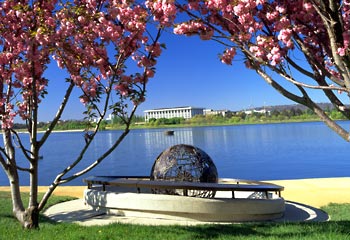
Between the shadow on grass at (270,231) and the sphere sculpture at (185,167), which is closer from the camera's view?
the shadow on grass at (270,231)

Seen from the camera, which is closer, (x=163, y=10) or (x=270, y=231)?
(x=163, y=10)

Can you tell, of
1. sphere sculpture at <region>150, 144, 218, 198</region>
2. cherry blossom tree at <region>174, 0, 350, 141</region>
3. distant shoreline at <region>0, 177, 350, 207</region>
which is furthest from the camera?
distant shoreline at <region>0, 177, 350, 207</region>

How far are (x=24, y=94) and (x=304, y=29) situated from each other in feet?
15.6

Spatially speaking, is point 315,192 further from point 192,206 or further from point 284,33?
point 284,33

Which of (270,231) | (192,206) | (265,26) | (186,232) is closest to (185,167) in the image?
(192,206)

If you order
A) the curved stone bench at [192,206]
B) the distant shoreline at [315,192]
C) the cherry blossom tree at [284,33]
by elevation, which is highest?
the cherry blossom tree at [284,33]

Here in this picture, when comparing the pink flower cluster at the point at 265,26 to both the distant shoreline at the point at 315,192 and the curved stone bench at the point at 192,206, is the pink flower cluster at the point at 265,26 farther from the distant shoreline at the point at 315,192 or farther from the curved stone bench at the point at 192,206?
the distant shoreline at the point at 315,192

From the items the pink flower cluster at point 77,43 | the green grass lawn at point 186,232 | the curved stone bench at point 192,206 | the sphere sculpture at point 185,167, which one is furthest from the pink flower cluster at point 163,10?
the sphere sculpture at point 185,167

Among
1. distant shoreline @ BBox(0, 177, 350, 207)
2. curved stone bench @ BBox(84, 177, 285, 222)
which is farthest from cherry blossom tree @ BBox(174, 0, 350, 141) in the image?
distant shoreline @ BBox(0, 177, 350, 207)

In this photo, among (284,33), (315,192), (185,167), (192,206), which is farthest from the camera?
(315,192)

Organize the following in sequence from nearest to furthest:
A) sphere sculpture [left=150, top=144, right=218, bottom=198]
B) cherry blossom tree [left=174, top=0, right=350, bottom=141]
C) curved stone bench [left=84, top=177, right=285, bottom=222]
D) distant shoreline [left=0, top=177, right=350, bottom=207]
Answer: cherry blossom tree [left=174, top=0, right=350, bottom=141] < curved stone bench [left=84, top=177, right=285, bottom=222] < sphere sculpture [left=150, top=144, right=218, bottom=198] < distant shoreline [left=0, top=177, right=350, bottom=207]

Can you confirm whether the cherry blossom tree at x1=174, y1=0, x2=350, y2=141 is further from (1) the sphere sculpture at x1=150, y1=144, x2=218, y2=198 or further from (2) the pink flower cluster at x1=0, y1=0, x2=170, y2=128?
(1) the sphere sculpture at x1=150, y1=144, x2=218, y2=198

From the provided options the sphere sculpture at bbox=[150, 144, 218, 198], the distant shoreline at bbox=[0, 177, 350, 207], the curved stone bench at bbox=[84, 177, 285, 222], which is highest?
the sphere sculpture at bbox=[150, 144, 218, 198]

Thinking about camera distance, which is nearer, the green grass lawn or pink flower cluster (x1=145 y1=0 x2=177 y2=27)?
pink flower cluster (x1=145 y1=0 x2=177 y2=27)
